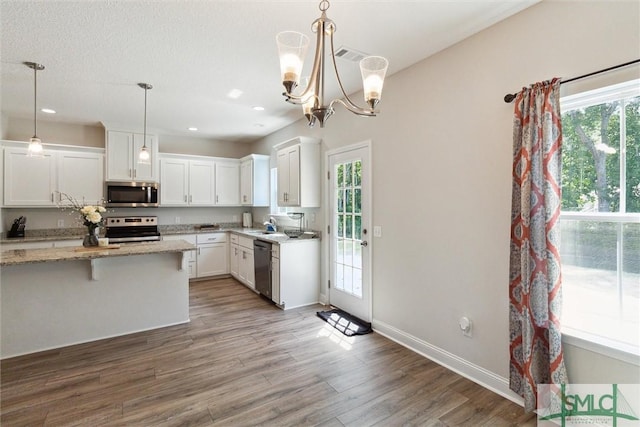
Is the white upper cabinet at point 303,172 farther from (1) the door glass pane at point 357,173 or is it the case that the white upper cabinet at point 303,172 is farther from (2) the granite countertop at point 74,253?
(2) the granite countertop at point 74,253

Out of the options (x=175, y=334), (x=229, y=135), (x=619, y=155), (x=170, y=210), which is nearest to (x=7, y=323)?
(x=175, y=334)

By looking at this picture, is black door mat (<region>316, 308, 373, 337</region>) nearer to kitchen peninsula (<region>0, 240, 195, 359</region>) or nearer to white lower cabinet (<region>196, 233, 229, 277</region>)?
kitchen peninsula (<region>0, 240, 195, 359</region>)

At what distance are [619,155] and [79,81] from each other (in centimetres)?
476

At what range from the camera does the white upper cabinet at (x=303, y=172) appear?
165 inches

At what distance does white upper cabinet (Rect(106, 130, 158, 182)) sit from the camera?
16.3 feet

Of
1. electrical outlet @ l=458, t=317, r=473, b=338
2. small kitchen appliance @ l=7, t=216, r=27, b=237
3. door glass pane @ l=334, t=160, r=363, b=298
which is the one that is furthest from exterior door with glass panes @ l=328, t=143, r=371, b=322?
small kitchen appliance @ l=7, t=216, r=27, b=237

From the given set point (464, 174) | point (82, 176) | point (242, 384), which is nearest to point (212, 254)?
point (82, 176)

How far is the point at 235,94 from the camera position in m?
3.74

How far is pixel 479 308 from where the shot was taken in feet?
7.82

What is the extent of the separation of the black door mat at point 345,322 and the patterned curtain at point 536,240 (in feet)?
5.14

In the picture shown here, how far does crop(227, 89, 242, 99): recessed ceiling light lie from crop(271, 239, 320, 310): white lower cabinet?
6.49 ft

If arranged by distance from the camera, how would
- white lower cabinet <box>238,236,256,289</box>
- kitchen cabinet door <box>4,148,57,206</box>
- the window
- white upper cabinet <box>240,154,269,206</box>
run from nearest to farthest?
the window, kitchen cabinet door <box>4,148,57,206</box>, white lower cabinet <box>238,236,256,289</box>, white upper cabinet <box>240,154,269,206</box>

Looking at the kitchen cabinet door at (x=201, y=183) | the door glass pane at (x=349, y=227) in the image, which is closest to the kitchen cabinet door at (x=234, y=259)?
the kitchen cabinet door at (x=201, y=183)

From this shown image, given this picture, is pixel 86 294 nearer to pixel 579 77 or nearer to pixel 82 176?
pixel 82 176
